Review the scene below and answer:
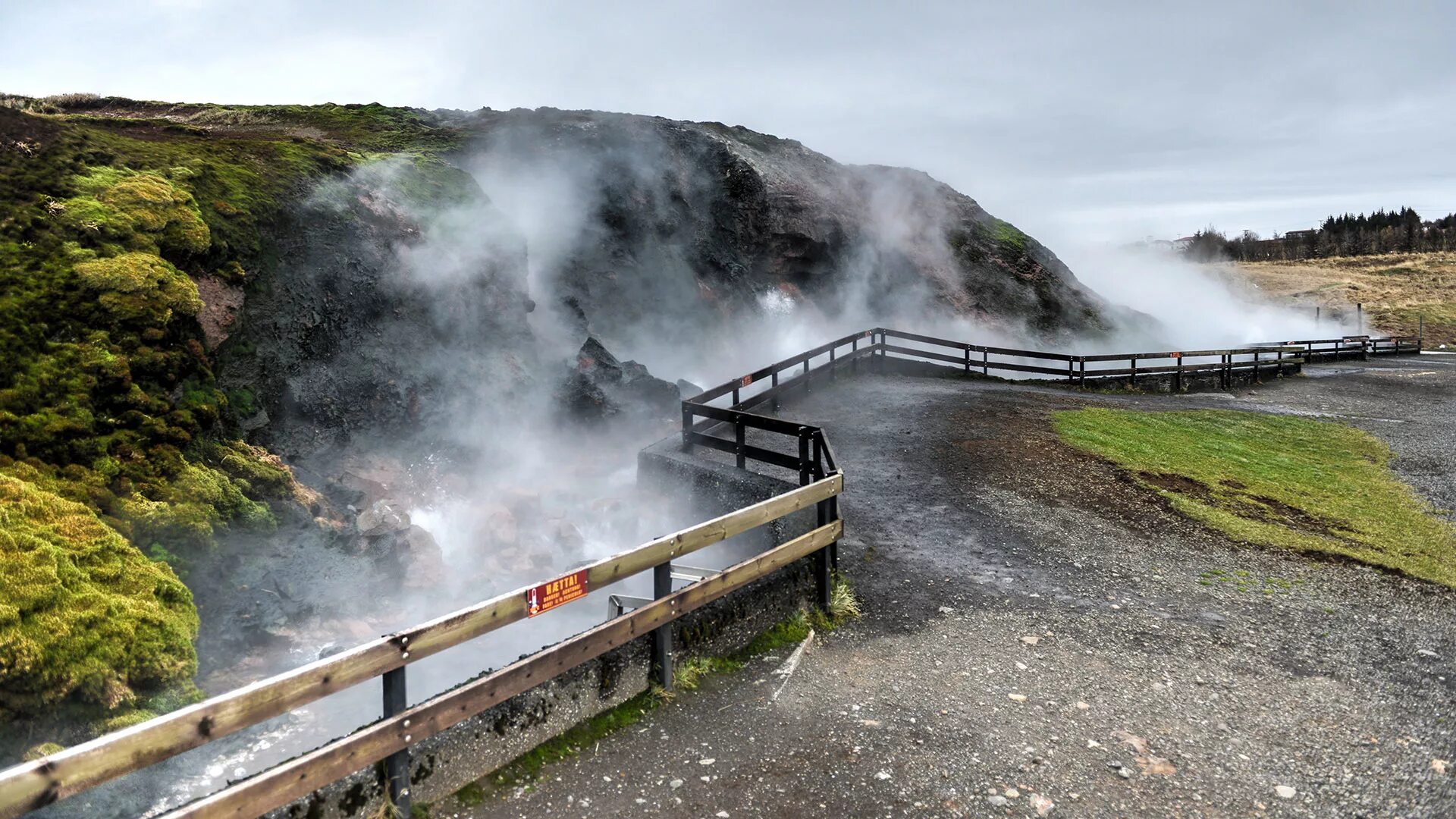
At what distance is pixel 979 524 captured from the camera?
1046cm

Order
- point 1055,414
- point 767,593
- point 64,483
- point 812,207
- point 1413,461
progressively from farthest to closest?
point 812,207
point 1055,414
point 1413,461
point 64,483
point 767,593

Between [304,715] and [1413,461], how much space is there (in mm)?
17552

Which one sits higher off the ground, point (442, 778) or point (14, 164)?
point (14, 164)

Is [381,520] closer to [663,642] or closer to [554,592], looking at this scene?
[663,642]

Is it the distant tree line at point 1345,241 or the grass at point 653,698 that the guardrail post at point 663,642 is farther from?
the distant tree line at point 1345,241

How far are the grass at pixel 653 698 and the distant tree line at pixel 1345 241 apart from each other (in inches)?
4936

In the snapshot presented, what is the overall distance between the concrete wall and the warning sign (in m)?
0.58

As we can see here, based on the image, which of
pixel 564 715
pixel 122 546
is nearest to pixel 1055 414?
pixel 564 715

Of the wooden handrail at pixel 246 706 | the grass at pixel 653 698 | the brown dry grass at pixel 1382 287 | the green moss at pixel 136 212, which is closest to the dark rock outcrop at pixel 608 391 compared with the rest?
the green moss at pixel 136 212

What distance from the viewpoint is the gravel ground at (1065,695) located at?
4.97m

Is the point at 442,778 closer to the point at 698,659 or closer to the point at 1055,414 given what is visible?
the point at 698,659

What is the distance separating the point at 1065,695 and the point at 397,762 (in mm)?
4714

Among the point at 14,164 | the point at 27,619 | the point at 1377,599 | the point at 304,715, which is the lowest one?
the point at 304,715

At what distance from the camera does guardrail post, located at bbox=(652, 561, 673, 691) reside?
19.8ft
